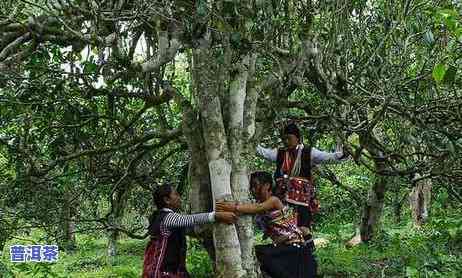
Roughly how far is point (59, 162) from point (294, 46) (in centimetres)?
263

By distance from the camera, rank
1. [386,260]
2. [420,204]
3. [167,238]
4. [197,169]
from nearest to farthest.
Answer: [167,238] < [197,169] < [386,260] < [420,204]

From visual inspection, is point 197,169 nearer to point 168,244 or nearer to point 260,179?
point 260,179

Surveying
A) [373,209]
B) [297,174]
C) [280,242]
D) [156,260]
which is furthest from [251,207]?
[373,209]

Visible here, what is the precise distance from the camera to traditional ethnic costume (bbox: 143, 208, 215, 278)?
4.96 m

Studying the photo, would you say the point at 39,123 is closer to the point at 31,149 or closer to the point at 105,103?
the point at 31,149

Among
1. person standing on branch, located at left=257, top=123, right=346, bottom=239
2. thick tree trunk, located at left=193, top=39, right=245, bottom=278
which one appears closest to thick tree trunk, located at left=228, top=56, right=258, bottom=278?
thick tree trunk, located at left=193, top=39, right=245, bottom=278

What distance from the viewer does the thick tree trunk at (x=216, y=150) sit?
196 inches

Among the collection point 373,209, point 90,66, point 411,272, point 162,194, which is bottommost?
point 411,272

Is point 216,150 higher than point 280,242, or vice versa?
point 216,150

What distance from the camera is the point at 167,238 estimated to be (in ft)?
16.9

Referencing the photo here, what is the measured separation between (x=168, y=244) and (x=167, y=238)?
0.06m

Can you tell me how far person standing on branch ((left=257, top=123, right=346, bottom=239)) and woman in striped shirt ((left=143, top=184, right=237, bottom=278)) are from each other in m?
0.88

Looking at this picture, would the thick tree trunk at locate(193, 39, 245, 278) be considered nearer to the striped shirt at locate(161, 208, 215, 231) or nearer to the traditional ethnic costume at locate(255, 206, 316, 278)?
the striped shirt at locate(161, 208, 215, 231)

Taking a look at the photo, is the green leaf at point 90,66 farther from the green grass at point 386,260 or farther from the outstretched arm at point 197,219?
the green grass at point 386,260
